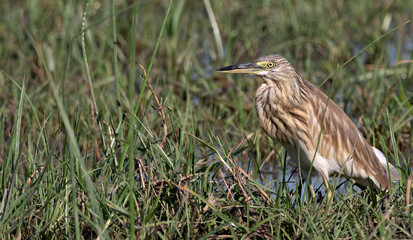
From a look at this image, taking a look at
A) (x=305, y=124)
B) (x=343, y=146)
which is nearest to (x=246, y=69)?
(x=305, y=124)

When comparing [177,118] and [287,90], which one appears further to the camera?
[177,118]

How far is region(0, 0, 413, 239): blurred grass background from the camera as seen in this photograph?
2.89 meters

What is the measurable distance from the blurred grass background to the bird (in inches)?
8.2

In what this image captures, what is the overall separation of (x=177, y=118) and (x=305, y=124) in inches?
44.1

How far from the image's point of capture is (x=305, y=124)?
3.74 meters

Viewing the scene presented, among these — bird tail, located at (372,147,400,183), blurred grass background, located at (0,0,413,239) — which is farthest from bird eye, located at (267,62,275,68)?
bird tail, located at (372,147,400,183)

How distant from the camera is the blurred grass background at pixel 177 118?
2889 mm

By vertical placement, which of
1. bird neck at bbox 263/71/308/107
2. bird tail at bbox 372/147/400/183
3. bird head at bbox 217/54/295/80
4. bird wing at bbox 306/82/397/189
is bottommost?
bird tail at bbox 372/147/400/183

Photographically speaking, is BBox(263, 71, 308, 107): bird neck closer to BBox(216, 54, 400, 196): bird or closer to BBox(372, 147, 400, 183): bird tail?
BBox(216, 54, 400, 196): bird

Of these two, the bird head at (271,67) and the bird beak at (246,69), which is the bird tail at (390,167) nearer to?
the bird head at (271,67)

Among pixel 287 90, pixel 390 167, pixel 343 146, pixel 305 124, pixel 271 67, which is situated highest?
pixel 271 67

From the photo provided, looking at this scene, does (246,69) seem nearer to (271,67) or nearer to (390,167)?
(271,67)

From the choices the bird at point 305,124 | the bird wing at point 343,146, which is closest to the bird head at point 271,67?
the bird at point 305,124

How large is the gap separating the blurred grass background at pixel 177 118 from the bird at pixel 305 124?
208mm
